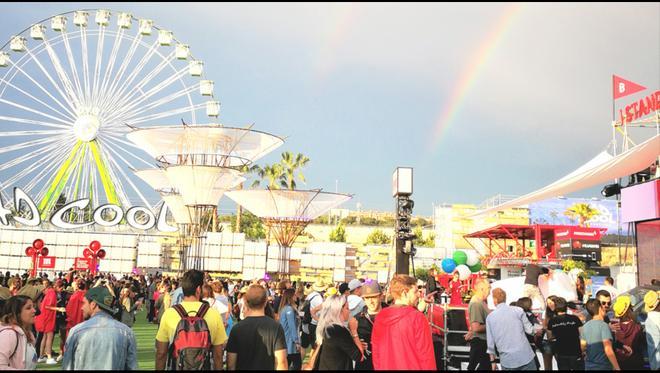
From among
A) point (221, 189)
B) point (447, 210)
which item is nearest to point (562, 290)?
point (221, 189)

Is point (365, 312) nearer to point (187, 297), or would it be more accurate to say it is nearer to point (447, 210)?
point (187, 297)

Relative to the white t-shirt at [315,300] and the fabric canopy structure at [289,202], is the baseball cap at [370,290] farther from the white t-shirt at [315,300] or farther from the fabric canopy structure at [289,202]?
the fabric canopy structure at [289,202]

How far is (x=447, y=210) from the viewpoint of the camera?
7619 centimetres

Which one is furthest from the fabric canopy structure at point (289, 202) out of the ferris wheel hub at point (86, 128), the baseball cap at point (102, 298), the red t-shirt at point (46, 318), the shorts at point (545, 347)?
the baseball cap at point (102, 298)

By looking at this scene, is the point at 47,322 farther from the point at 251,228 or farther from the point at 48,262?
the point at 251,228

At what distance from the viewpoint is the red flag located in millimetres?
28828

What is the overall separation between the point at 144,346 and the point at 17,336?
31.6 feet

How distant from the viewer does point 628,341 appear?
22.9 feet

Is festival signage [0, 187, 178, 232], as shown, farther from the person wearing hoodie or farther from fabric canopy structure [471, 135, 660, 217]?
the person wearing hoodie

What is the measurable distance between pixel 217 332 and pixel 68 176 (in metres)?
39.7

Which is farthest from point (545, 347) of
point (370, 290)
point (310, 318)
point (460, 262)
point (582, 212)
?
point (582, 212)

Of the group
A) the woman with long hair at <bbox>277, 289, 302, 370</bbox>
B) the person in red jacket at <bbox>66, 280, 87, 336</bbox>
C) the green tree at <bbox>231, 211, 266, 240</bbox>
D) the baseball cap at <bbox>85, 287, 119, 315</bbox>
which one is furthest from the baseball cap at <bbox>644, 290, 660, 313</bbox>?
the green tree at <bbox>231, 211, 266, 240</bbox>

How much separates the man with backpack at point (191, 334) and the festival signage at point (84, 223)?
37107 millimetres

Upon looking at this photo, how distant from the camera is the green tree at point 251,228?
79.1 m
